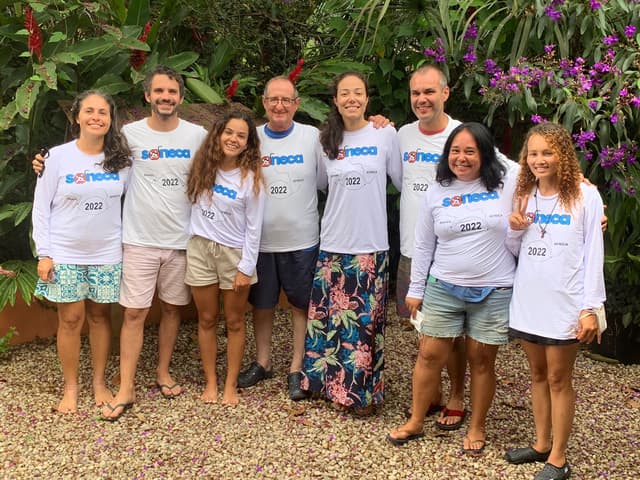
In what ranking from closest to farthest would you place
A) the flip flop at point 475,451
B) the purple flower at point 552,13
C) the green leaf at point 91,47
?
1. the flip flop at point 475,451
2. the purple flower at point 552,13
3. the green leaf at point 91,47

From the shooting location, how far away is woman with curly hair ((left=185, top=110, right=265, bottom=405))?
3469mm

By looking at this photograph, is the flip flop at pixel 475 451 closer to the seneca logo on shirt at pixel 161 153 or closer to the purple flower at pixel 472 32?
the seneca logo on shirt at pixel 161 153

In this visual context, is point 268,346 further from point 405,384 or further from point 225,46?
point 225,46

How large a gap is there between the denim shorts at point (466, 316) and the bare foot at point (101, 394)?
1716 mm

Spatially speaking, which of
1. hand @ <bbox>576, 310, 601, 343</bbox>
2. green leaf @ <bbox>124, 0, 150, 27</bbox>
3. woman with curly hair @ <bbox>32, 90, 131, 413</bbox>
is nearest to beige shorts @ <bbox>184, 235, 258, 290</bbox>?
woman with curly hair @ <bbox>32, 90, 131, 413</bbox>

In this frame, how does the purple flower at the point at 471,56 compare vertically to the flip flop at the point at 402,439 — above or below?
above

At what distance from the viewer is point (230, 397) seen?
12.2 feet

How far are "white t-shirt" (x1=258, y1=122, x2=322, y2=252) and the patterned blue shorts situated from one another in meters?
0.80

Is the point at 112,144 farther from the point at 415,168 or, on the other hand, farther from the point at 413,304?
the point at 413,304

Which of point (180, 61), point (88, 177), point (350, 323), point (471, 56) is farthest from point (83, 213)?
point (471, 56)

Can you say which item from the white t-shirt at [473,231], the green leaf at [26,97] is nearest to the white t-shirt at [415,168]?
the white t-shirt at [473,231]

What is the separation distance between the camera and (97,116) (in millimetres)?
3396

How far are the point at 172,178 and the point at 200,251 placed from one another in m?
0.39

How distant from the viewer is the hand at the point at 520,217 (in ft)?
9.24
